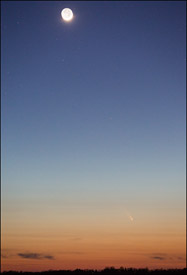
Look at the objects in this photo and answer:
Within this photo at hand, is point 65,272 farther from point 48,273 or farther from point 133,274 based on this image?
point 133,274

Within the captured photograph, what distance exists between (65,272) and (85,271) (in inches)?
83.5

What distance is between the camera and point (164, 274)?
37.9 meters

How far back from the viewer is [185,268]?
4003 cm

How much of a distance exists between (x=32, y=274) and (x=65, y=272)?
3.37 metres

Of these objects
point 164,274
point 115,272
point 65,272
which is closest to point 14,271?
point 65,272

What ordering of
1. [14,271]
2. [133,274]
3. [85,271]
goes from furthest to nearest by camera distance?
1. [14,271]
2. [85,271]
3. [133,274]

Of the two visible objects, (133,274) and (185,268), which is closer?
(133,274)

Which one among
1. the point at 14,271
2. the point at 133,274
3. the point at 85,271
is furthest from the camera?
the point at 14,271

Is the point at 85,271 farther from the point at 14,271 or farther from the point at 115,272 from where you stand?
the point at 14,271

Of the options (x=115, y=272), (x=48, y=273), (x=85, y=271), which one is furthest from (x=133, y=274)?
(x=48, y=273)

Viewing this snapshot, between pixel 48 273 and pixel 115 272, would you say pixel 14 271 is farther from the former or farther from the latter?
pixel 115 272

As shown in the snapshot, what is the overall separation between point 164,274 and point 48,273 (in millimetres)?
11261

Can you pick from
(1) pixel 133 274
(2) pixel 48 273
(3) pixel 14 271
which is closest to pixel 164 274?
(1) pixel 133 274

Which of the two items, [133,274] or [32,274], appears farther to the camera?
[32,274]
